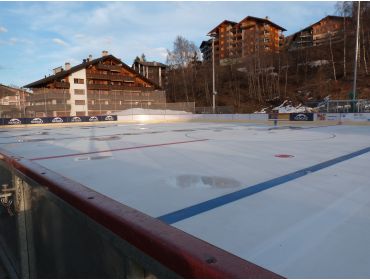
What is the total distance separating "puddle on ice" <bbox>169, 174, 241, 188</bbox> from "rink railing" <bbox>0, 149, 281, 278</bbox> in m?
1.75

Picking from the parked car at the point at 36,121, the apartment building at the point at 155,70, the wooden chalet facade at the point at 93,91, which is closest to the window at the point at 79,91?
the wooden chalet facade at the point at 93,91

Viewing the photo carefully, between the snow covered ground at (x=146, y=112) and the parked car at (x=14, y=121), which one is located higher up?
the snow covered ground at (x=146, y=112)

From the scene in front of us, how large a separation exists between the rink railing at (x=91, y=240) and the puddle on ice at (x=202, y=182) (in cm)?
175

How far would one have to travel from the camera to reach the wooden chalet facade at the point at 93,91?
→ 35878mm

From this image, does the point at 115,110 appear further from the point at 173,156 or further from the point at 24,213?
the point at 24,213

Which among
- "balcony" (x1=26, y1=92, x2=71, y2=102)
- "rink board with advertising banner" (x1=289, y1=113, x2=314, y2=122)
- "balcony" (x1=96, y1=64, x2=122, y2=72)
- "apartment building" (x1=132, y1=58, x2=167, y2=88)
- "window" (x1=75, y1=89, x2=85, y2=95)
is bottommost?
"rink board with advertising banner" (x1=289, y1=113, x2=314, y2=122)

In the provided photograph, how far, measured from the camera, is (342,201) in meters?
3.36

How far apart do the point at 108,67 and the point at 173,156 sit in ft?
144

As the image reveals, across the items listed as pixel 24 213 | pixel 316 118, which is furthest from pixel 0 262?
pixel 316 118

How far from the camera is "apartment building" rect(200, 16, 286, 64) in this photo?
53.6m

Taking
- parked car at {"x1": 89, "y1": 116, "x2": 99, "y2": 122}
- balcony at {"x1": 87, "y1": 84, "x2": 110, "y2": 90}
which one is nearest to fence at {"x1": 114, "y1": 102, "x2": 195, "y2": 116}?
parked car at {"x1": 89, "y1": 116, "x2": 99, "y2": 122}

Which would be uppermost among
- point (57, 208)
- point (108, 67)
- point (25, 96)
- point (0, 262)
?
point (108, 67)

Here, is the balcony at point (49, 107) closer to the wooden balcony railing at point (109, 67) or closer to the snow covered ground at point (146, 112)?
the snow covered ground at point (146, 112)

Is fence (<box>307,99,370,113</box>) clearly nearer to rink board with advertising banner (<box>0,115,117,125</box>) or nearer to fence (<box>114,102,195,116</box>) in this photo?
fence (<box>114,102,195,116</box>)
